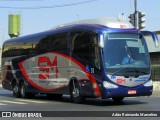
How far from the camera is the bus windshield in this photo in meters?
18.5

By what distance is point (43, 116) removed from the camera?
14.7m

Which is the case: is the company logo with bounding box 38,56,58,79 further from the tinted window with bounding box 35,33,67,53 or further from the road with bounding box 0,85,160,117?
the road with bounding box 0,85,160,117

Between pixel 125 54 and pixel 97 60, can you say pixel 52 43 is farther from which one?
pixel 125 54

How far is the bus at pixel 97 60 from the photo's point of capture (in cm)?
1842

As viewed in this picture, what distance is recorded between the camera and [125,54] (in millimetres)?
18797

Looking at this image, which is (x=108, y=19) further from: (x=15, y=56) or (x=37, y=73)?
(x=15, y=56)

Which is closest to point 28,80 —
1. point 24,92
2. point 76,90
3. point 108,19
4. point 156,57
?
point 24,92

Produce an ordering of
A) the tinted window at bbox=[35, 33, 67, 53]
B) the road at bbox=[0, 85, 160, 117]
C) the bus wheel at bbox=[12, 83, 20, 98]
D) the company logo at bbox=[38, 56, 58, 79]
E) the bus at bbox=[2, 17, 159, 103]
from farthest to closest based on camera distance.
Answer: the bus wheel at bbox=[12, 83, 20, 98] < the company logo at bbox=[38, 56, 58, 79] < the tinted window at bbox=[35, 33, 67, 53] < the bus at bbox=[2, 17, 159, 103] < the road at bbox=[0, 85, 160, 117]

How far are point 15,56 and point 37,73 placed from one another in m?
3.32

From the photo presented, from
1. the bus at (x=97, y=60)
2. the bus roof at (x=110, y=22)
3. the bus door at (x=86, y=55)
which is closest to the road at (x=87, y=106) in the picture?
the bus at (x=97, y=60)

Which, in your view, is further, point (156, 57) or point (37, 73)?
point (156, 57)

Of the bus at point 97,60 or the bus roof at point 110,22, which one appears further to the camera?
the bus roof at point 110,22

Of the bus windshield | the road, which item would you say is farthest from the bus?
the road

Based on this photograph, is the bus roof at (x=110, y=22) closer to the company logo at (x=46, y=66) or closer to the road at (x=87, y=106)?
the company logo at (x=46, y=66)
